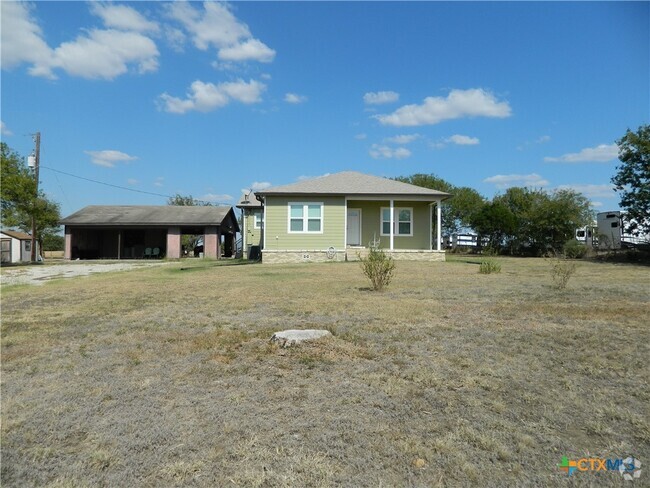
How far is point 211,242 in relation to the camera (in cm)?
3031

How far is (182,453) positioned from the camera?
261 cm

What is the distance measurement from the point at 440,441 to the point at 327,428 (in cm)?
71

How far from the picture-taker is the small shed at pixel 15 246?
115 feet

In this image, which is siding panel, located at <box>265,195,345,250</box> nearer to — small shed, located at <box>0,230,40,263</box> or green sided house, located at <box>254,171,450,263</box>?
green sided house, located at <box>254,171,450,263</box>

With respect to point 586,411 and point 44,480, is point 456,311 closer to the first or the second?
point 586,411

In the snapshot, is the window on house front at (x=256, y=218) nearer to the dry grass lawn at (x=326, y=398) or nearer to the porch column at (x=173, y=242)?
the porch column at (x=173, y=242)

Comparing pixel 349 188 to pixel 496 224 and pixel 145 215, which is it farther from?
pixel 145 215

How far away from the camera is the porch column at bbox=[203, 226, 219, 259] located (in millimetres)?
30219

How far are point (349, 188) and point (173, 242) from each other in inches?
590

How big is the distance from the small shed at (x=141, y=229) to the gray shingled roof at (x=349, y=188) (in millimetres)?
10518

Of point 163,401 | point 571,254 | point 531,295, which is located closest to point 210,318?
point 163,401

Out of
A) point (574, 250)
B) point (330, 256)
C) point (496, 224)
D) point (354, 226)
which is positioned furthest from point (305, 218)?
point (496, 224)

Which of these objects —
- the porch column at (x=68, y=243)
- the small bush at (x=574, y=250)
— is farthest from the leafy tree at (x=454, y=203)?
the porch column at (x=68, y=243)

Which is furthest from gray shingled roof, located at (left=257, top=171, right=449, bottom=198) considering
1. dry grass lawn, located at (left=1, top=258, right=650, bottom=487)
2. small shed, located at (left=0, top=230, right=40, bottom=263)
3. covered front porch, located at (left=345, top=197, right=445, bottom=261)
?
small shed, located at (left=0, top=230, right=40, bottom=263)
